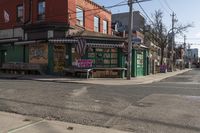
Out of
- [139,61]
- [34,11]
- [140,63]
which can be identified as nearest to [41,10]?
[34,11]

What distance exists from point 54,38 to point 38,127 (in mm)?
21016

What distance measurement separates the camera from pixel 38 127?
26.7 feet

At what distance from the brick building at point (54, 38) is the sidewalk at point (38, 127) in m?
18.2

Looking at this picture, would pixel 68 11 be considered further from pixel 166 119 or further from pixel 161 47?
pixel 161 47

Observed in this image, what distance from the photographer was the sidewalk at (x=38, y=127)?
7813mm

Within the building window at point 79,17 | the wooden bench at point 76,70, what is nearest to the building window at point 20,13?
the building window at point 79,17

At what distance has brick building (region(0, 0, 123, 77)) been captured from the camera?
28.6 metres

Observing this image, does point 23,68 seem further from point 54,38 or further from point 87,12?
point 87,12

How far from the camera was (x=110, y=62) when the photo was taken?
2944cm

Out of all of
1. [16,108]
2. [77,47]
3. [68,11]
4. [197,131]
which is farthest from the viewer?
[68,11]

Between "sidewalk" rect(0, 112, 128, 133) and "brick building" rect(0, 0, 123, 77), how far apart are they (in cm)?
1819

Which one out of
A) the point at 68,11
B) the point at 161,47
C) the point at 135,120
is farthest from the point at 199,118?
the point at 161,47

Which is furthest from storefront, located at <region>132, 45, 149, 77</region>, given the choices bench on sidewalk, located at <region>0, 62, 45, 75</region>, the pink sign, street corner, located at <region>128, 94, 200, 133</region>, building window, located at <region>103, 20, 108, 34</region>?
street corner, located at <region>128, 94, 200, 133</region>

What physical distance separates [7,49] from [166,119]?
2691 cm
